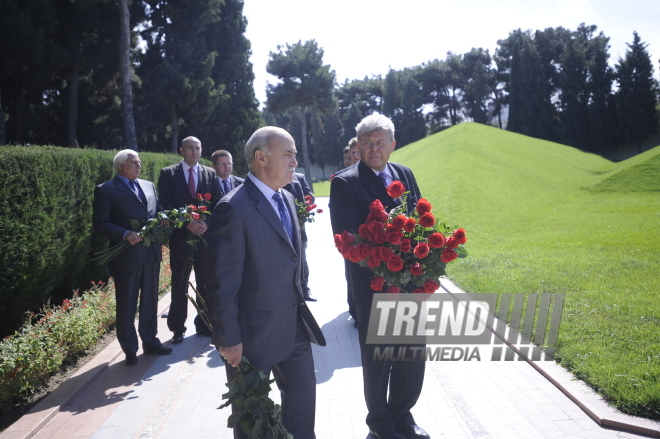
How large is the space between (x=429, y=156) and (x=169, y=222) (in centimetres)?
2981

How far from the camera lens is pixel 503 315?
268 inches

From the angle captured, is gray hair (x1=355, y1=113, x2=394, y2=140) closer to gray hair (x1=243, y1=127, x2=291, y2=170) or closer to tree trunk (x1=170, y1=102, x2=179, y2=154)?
gray hair (x1=243, y1=127, x2=291, y2=170)

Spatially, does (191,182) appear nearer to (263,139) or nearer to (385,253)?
(263,139)

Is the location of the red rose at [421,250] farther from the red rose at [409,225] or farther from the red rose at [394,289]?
the red rose at [394,289]

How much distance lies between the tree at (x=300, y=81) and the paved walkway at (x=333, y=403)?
42.3 metres

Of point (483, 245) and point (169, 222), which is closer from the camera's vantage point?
point (169, 222)

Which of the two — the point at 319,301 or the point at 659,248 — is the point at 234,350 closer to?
the point at 319,301

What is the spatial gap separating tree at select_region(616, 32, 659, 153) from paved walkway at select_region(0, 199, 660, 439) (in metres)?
55.1

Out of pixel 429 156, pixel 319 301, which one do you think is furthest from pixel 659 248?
pixel 429 156

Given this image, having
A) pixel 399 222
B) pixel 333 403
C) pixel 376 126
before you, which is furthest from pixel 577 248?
pixel 399 222

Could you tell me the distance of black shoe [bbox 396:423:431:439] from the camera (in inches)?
146

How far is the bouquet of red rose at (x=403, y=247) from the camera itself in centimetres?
315

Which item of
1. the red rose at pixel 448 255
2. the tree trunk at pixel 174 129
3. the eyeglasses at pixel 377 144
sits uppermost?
the tree trunk at pixel 174 129

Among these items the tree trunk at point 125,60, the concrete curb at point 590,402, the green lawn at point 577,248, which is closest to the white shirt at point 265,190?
the concrete curb at point 590,402
